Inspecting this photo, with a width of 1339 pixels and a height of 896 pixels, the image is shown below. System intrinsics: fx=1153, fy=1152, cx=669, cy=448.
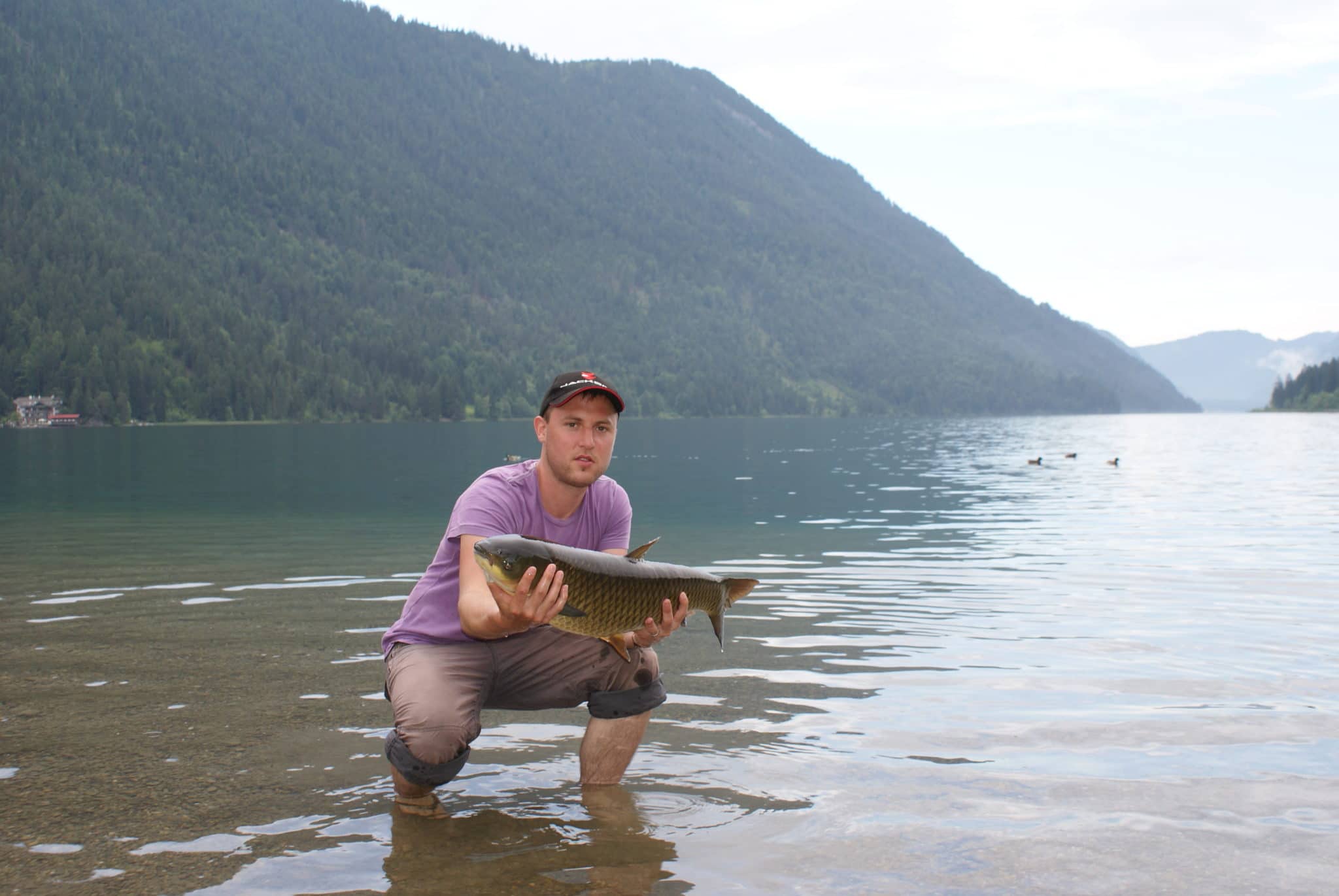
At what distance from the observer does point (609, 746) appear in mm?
6945

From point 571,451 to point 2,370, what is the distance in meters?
190

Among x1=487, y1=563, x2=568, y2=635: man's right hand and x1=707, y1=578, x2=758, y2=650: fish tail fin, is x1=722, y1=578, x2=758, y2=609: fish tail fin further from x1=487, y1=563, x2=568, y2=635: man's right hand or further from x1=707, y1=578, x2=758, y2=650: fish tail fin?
x1=487, y1=563, x2=568, y2=635: man's right hand

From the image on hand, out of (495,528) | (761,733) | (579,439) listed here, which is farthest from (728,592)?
(761,733)

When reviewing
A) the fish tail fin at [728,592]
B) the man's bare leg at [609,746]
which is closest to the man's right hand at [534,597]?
the fish tail fin at [728,592]

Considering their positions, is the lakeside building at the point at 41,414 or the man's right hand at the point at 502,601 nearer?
the man's right hand at the point at 502,601

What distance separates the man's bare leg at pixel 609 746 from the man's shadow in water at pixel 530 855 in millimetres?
274

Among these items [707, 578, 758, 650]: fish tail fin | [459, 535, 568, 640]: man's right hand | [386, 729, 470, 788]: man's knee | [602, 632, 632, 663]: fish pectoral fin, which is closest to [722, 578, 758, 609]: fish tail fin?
[707, 578, 758, 650]: fish tail fin

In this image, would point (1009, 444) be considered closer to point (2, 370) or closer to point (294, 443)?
point (294, 443)

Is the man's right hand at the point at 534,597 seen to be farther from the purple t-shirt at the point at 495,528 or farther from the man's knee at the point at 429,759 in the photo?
the man's knee at the point at 429,759

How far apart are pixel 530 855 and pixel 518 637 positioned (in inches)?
48.3

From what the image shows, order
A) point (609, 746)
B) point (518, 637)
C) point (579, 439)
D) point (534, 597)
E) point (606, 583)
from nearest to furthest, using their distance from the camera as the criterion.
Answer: point (534, 597) → point (606, 583) → point (579, 439) → point (518, 637) → point (609, 746)

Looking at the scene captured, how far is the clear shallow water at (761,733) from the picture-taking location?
5.89 metres

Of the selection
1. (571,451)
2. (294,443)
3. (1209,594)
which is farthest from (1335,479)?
(294,443)

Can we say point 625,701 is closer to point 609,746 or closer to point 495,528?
point 609,746
